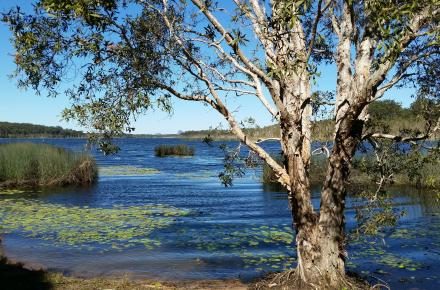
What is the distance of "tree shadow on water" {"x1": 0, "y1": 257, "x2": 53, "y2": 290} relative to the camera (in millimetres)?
9469

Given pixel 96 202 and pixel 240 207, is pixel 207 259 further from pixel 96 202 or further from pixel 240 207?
pixel 96 202

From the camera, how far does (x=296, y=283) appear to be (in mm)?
9125

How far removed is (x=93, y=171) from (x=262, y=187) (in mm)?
12625

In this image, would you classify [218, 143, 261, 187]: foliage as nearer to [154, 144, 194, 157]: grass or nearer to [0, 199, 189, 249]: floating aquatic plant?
[0, 199, 189, 249]: floating aquatic plant

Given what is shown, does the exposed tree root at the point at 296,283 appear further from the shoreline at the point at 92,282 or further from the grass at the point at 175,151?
the grass at the point at 175,151

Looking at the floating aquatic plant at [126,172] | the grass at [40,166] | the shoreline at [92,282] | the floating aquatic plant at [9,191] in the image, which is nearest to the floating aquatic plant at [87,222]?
the floating aquatic plant at [9,191]

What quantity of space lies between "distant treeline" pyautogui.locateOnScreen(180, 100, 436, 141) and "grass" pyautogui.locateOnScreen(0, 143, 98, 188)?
72.9 ft

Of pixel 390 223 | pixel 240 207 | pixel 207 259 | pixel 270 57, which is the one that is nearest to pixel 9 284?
pixel 207 259

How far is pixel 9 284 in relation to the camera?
957 cm

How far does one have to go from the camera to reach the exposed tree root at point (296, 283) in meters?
8.81

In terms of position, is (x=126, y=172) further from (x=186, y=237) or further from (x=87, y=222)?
(x=186, y=237)

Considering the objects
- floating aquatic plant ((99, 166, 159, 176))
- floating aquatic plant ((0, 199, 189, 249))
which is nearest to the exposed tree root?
floating aquatic plant ((0, 199, 189, 249))

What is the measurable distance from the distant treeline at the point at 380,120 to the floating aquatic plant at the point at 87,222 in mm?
5954

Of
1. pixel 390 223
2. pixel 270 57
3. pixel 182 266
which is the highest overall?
pixel 270 57
